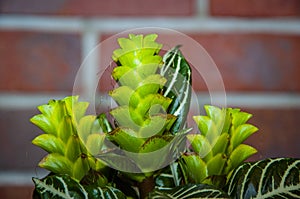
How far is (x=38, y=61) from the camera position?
0.64 meters

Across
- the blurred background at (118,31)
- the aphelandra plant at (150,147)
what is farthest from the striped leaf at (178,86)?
the blurred background at (118,31)

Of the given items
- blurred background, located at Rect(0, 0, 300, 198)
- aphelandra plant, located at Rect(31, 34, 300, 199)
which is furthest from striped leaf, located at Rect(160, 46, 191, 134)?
blurred background, located at Rect(0, 0, 300, 198)

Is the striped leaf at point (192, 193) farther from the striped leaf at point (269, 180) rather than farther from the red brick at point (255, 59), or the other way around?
the red brick at point (255, 59)

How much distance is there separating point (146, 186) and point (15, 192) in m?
0.41

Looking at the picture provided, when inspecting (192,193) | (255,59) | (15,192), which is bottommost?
(192,193)

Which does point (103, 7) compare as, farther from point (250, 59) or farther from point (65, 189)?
point (65, 189)

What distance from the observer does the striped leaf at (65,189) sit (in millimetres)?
265

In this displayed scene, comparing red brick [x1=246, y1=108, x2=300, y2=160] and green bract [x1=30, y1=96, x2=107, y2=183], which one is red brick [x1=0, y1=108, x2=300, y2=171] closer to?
red brick [x1=246, y1=108, x2=300, y2=160]

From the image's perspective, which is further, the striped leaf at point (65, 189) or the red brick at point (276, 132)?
the red brick at point (276, 132)

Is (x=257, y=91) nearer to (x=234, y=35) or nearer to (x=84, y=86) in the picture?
(x=234, y=35)

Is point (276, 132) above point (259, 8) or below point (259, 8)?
below

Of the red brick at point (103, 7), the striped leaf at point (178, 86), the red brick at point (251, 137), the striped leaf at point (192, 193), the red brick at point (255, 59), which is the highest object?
the red brick at point (103, 7)

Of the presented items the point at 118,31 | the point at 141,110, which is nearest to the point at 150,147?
the point at 141,110

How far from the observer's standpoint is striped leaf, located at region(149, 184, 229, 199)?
0.25 m
